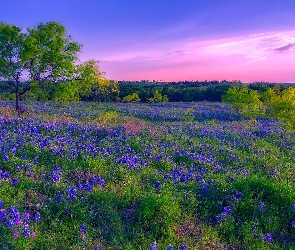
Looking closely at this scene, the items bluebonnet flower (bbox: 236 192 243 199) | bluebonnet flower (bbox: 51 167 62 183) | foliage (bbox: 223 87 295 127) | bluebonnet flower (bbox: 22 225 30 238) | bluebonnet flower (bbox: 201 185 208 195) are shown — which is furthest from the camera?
foliage (bbox: 223 87 295 127)

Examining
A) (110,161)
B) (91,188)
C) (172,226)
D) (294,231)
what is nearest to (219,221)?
(172,226)

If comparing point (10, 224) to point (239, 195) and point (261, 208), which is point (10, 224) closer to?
point (239, 195)

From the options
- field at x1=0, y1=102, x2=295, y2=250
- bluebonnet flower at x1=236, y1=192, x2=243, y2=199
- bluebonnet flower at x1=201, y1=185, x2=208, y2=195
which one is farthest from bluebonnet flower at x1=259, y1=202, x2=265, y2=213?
bluebonnet flower at x1=201, y1=185, x2=208, y2=195

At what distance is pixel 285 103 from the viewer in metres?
15.7

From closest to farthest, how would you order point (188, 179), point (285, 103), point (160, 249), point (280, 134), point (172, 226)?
→ point (160, 249), point (172, 226), point (188, 179), point (280, 134), point (285, 103)

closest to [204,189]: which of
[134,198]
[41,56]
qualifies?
[134,198]

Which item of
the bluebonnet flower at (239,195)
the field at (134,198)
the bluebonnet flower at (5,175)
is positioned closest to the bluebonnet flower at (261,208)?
the field at (134,198)

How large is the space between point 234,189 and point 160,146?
363cm

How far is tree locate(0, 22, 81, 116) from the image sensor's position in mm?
15727

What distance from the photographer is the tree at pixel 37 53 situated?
1573 cm

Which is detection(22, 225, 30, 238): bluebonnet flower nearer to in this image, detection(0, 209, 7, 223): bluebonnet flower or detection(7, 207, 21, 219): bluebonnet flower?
detection(7, 207, 21, 219): bluebonnet flower

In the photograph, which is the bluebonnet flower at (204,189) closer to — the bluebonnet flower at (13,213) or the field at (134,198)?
the field at (134,198)

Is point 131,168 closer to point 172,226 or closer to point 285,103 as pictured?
A: point 172,226

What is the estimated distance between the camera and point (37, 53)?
52.6 feet
